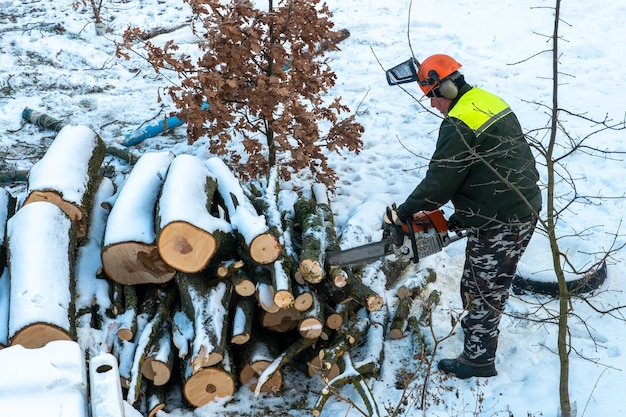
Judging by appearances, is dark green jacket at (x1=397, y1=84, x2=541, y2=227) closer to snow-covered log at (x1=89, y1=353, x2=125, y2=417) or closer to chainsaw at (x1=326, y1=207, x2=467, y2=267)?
chainsaw at (x1=326, y1=207, x2=467, y2=267)

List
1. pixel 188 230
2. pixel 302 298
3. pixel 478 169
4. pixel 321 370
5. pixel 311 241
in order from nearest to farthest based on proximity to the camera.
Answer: pixel 478 169 → pixel 188 230 → pixel 302 298 → pixel 321 370 → pixel 311 241

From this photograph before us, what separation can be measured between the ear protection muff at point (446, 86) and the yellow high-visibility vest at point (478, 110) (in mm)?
79

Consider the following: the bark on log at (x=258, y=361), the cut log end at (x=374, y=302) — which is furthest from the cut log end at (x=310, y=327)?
the cut log end at (x=374, y=302)

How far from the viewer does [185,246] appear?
450 centimetres

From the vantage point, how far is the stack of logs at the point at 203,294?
176 inches

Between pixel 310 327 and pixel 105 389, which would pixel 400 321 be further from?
pixel 105 389

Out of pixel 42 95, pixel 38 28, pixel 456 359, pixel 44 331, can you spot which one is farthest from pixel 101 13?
pixel 456 359

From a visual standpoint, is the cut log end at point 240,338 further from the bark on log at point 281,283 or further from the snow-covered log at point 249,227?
the snow-covered log at point 249,227

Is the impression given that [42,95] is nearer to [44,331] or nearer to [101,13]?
[101,13]

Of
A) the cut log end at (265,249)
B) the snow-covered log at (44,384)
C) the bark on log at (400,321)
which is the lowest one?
the bark on log at (400,321)

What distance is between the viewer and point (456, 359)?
4.91m

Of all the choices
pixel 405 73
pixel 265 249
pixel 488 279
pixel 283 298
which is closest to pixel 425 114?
pixel 405 73

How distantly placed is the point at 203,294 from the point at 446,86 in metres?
2.29

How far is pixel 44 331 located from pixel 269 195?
205cm
